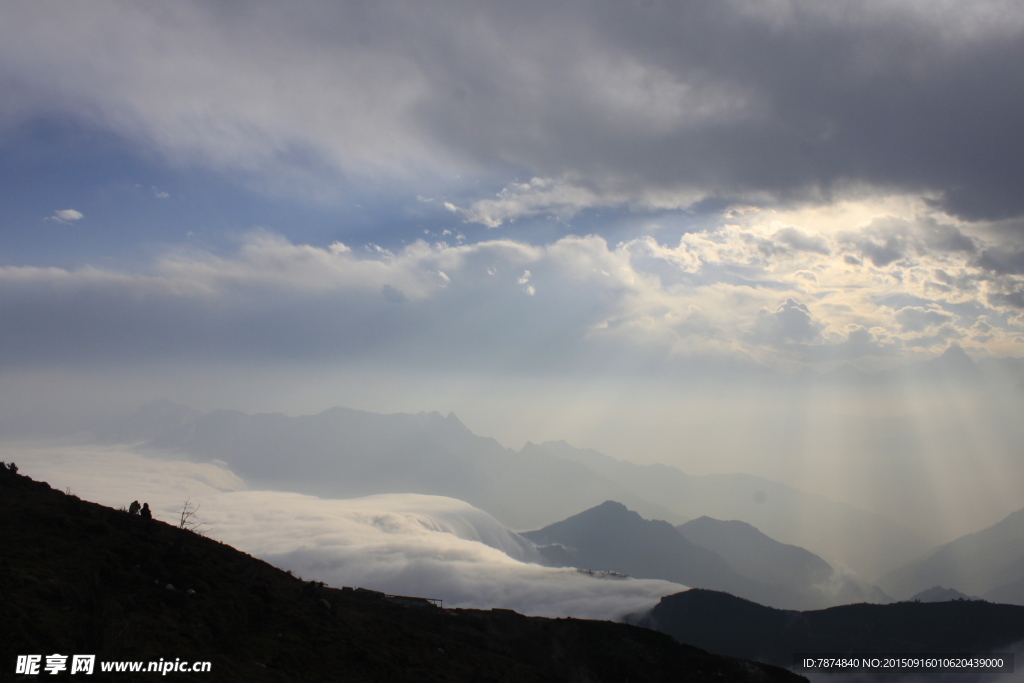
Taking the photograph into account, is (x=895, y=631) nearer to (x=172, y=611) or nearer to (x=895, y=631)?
(x=895, y=631)

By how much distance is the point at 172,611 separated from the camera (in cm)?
3478

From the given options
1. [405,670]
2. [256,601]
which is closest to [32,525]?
[256,601]

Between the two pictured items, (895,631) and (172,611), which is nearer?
(172,611)

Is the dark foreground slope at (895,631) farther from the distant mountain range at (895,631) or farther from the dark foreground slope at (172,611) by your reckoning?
the dark foreground slope at (172,611)

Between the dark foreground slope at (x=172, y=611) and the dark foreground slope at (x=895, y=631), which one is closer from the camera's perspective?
the dark foreground slope at (x=172, y=611)

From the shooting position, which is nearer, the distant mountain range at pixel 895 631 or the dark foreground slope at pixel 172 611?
the dark foreground slope at pixel 172 611

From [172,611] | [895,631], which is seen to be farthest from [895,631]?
[172,611]

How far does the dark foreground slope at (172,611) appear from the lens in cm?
2752

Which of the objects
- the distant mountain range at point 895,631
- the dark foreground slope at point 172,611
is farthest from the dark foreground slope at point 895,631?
the dark foreground slope at point 172,611

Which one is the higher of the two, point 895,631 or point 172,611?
point 172,611

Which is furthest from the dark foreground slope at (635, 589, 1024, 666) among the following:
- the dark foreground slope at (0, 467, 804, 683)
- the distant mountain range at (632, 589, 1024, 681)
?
the dark foreground slope at (0, 467, 804, 683)

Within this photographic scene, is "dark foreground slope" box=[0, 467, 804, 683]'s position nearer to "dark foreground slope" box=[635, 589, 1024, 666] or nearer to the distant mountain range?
"dark foreground slope" box=[635, 589, 1024, 666]

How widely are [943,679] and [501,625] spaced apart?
169239 mm

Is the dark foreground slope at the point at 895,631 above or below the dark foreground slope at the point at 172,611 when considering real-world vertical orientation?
below
